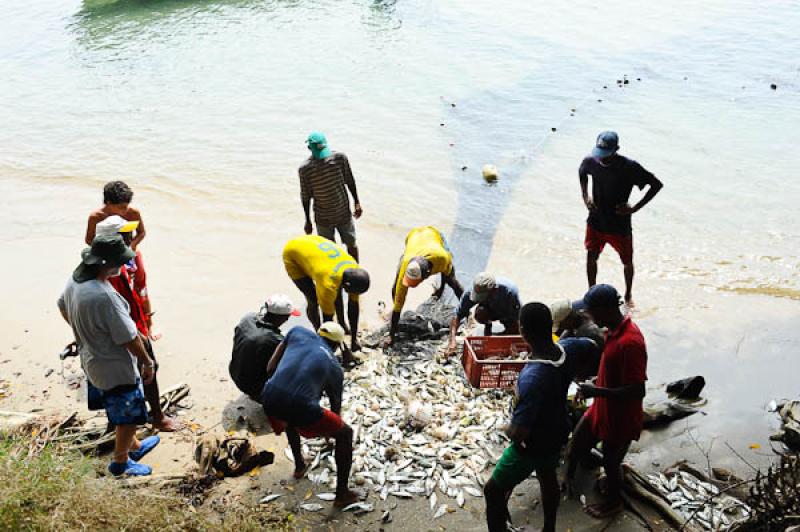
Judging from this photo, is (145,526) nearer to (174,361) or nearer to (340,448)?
(340,448)

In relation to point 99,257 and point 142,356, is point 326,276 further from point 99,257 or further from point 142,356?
point 99,257

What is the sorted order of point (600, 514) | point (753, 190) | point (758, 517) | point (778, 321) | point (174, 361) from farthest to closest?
point (753, 190) < point (778, 321) < point (174, 361) < point (600, 514) < point (758, 517)

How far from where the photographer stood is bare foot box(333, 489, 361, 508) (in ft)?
15.9

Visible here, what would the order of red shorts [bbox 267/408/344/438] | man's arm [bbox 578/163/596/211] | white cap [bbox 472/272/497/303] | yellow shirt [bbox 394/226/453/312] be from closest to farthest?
red shorts [bbox 267/408/344/438], white cap [bbox 472/272/497/303], yellow shirt [bbox 394/226/453/312], man's arm [bbox 578/163/596/211]

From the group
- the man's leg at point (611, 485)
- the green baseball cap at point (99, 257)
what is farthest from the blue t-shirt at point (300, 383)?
the man's leg at point (611, 485)

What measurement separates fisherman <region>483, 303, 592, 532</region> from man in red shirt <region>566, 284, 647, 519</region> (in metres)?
0.29

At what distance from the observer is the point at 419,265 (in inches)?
252

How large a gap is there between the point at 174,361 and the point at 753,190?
956 centimetres

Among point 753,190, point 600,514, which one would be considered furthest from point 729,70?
point 600,514

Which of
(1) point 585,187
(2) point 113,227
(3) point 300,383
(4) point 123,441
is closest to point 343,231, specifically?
(1) point 585,187

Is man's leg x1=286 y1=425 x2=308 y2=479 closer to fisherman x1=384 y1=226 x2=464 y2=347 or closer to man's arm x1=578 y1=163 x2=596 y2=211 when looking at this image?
fisherman x1=384 y1=226 x2=464 y2=347

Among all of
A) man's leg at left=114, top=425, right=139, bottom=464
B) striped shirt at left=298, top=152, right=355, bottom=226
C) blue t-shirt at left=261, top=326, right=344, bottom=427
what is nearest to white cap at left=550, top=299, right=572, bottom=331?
blue t-shirt at left=261, top=326, right=344, bottom=427

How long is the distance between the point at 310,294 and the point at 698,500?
3.99 metres

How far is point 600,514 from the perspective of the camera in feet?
15.2
